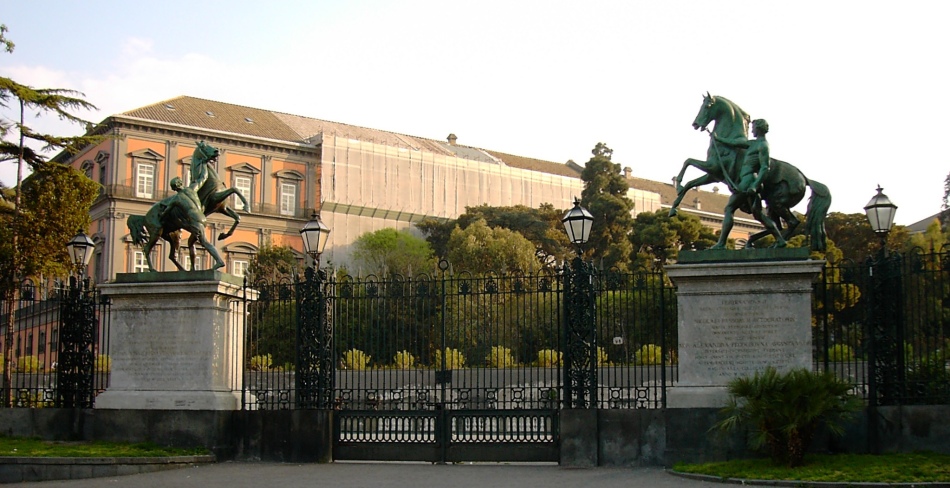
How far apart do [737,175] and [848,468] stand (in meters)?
4.81

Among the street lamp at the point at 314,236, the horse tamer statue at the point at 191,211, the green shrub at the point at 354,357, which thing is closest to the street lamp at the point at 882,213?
the green shrub at the point at 354,357

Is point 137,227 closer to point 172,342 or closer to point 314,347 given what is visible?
point 172,342

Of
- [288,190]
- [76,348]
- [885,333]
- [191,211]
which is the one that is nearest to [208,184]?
[191,211]

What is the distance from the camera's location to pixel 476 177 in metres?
80.6

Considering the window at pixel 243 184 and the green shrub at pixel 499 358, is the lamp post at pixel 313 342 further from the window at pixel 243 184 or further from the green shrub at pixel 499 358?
the window at pixel 243 184

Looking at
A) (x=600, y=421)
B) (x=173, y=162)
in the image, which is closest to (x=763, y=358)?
(x=600, y=421)

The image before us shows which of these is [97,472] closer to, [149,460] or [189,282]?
[149,460]

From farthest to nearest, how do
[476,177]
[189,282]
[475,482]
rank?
[476,177], [189,282], [475,482]

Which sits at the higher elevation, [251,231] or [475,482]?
[251,231]

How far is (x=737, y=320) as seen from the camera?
15.8 metres

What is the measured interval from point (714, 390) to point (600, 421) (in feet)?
6.12

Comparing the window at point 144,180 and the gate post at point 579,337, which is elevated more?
the window at point 144,180

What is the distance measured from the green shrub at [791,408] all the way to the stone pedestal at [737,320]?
50.2 inches

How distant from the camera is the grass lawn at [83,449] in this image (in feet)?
53.1
